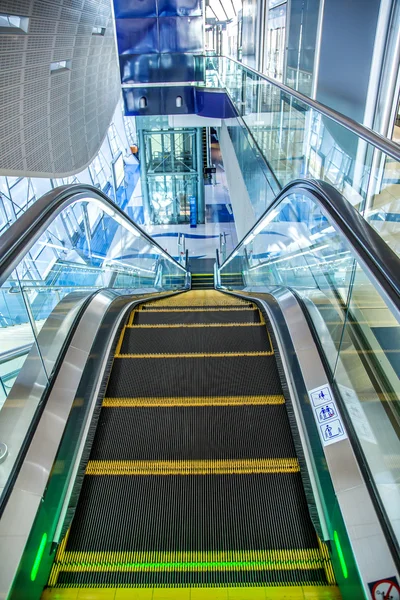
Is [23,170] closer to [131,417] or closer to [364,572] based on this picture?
[131,417]

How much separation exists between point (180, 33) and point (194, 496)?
14431mm

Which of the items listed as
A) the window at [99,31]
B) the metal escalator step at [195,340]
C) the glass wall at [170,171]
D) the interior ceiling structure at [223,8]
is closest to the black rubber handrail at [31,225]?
the metal escalator step at [195,340]

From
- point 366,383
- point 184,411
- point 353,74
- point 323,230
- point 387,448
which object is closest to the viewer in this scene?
point 387,448

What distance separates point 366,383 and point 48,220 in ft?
5.66

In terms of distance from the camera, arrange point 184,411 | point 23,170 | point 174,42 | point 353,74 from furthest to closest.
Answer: point 174,42, point 23,170, point 353,74, point 184,411

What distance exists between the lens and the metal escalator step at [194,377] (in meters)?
2.67

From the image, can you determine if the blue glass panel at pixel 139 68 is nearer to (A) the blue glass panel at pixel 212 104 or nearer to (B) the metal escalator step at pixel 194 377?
(A) the blue glass panel at pixel 212 104

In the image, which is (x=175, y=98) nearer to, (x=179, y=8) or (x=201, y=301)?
(x=179, y=8)

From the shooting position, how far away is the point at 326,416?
2145mm

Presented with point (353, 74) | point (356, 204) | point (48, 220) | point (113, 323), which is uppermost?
point (353, 74)

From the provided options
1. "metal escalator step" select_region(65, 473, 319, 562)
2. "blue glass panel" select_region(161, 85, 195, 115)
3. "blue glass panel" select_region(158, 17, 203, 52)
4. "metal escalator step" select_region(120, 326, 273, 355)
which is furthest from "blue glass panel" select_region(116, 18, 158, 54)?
"metal escalator step" select_region(65, 473, 319, 562)

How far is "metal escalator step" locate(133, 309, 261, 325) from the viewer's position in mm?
4184

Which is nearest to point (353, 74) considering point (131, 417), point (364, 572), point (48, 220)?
point (48, 220)

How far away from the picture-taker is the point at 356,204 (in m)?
3.42
